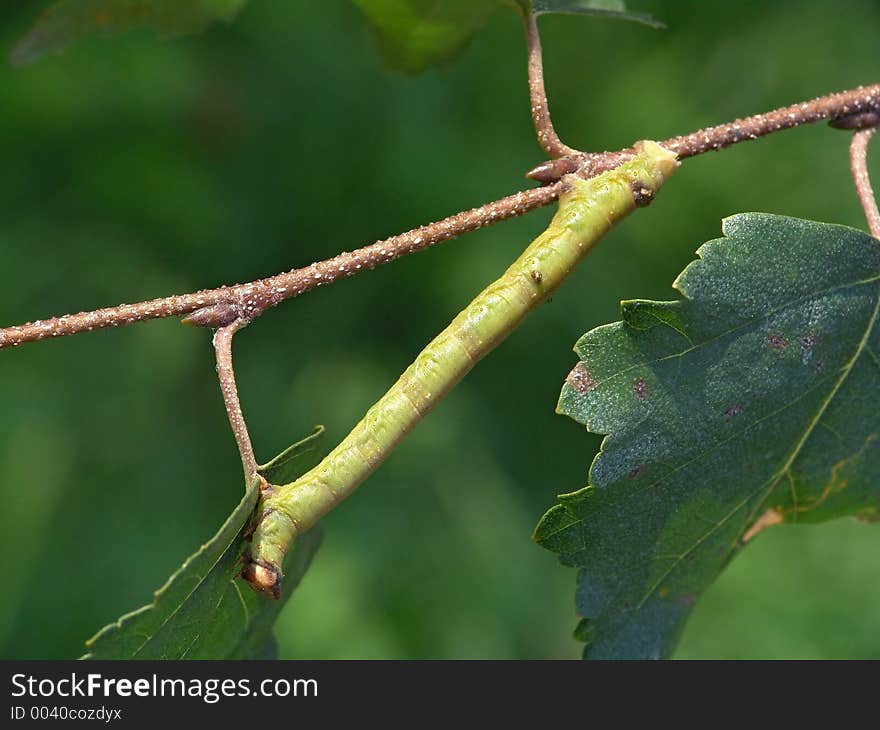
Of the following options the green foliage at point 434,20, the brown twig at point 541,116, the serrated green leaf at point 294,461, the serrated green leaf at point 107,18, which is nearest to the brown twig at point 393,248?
the brown twig at point 541,116

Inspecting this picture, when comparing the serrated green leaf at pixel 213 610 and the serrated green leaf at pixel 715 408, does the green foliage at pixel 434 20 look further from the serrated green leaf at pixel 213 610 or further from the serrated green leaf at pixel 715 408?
the serrated green leaf at pixel 213 610

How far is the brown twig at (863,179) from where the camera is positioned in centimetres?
166

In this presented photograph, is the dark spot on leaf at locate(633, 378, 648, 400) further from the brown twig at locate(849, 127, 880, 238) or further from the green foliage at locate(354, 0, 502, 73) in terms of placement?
the green foliage at locate(354, 0, 502, 73)

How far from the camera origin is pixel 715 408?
1.55 m

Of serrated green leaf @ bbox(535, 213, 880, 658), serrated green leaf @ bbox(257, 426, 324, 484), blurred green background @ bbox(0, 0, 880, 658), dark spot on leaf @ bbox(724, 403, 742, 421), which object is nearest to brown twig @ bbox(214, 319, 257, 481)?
serrated green leaf @ bbox(257, 426, 324, 484)

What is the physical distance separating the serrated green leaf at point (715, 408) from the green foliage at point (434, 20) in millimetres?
600

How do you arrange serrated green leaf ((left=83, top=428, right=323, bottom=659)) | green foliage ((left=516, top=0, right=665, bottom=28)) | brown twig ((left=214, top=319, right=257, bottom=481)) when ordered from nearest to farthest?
serrated green leaf ((left=83, top=428, right=323, bottom=659))
brown twig ((left=214, top=319, right=257, bottom=481))
green foliage ((left=516, top=0, right=665, bottom=28))

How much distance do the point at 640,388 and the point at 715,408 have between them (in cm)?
12

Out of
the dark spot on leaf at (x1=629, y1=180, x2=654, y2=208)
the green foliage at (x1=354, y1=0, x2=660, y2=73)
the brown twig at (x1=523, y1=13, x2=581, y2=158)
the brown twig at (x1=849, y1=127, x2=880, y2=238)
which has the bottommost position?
the brown twig at (x1=849, y1=127, x2=880, y2=238)

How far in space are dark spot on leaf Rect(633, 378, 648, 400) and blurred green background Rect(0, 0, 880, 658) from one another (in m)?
2.48

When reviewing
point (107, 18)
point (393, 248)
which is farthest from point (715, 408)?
point (107, 18)

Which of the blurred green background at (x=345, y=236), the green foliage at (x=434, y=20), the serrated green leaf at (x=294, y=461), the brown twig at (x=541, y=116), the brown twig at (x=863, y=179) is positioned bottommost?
the serrated green leaf at (x=294, y=461)

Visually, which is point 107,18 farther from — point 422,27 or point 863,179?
point 863,179

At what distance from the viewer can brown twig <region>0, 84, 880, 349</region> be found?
1.51 meters
